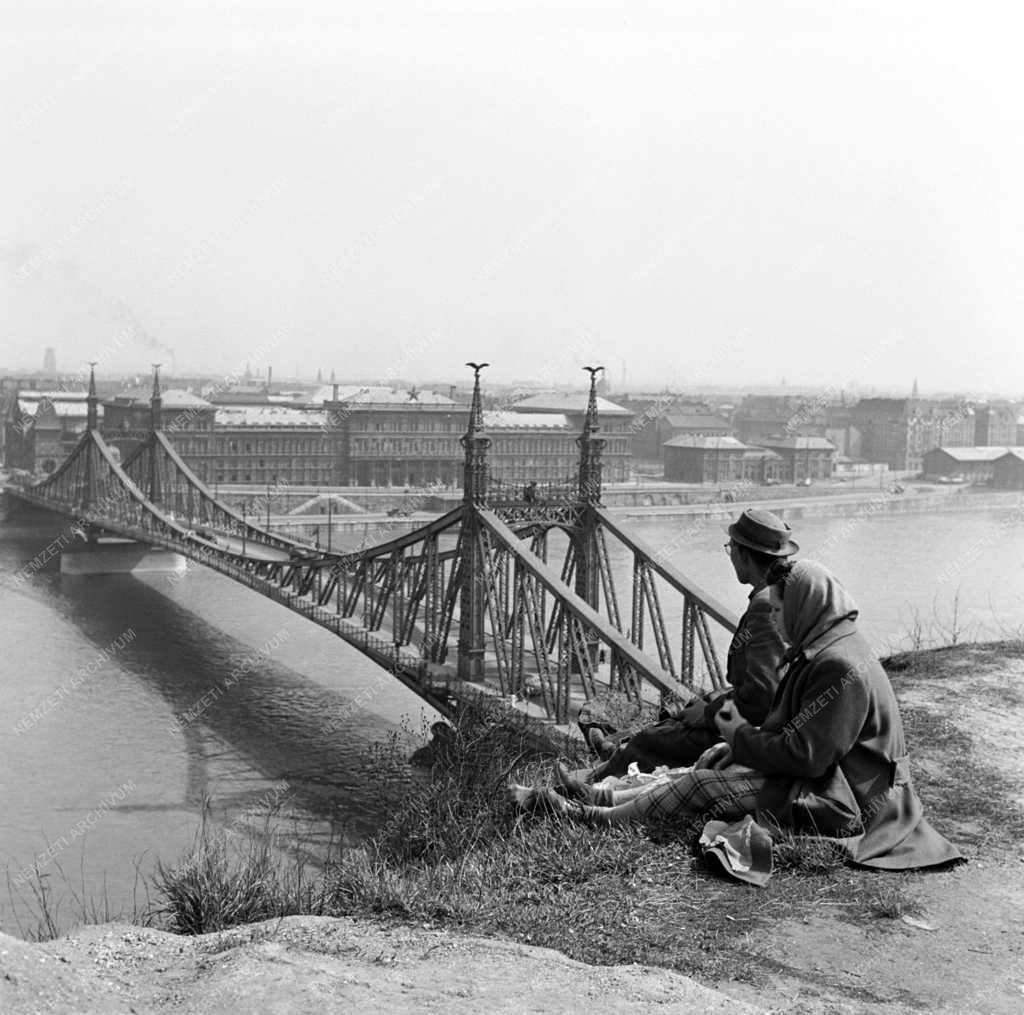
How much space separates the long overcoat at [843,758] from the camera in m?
4.76

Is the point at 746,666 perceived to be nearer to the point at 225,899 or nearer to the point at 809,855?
Result: the point at 809,855

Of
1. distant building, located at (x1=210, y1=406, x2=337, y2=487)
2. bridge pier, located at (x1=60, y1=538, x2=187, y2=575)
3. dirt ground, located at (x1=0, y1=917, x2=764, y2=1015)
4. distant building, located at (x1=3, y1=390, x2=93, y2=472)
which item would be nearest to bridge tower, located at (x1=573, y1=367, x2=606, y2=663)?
dirt ground, located at (x1=0, y1=917, x2=764, y2=1015)

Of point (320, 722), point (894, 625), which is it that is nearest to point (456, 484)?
point (894, 625)

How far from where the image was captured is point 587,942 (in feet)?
13.9

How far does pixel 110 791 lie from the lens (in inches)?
738

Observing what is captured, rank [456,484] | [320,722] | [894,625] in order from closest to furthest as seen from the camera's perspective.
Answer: [320,722] → [894,625] → [456,484]

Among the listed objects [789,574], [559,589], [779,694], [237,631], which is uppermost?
[789,574]

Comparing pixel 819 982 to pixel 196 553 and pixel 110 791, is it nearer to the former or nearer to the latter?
pixel 110 791

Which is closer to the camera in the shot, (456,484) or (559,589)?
(559,589)

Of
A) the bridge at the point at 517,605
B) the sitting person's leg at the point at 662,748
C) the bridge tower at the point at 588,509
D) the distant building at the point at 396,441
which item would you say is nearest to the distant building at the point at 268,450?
the distant building at the point at 396,441

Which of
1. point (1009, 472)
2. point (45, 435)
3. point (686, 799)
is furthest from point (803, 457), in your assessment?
point (686, 799)

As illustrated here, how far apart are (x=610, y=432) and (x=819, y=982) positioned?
69417mm

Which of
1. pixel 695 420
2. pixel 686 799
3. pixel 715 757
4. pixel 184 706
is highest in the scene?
pixel 695 420

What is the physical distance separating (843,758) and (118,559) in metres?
42.4
